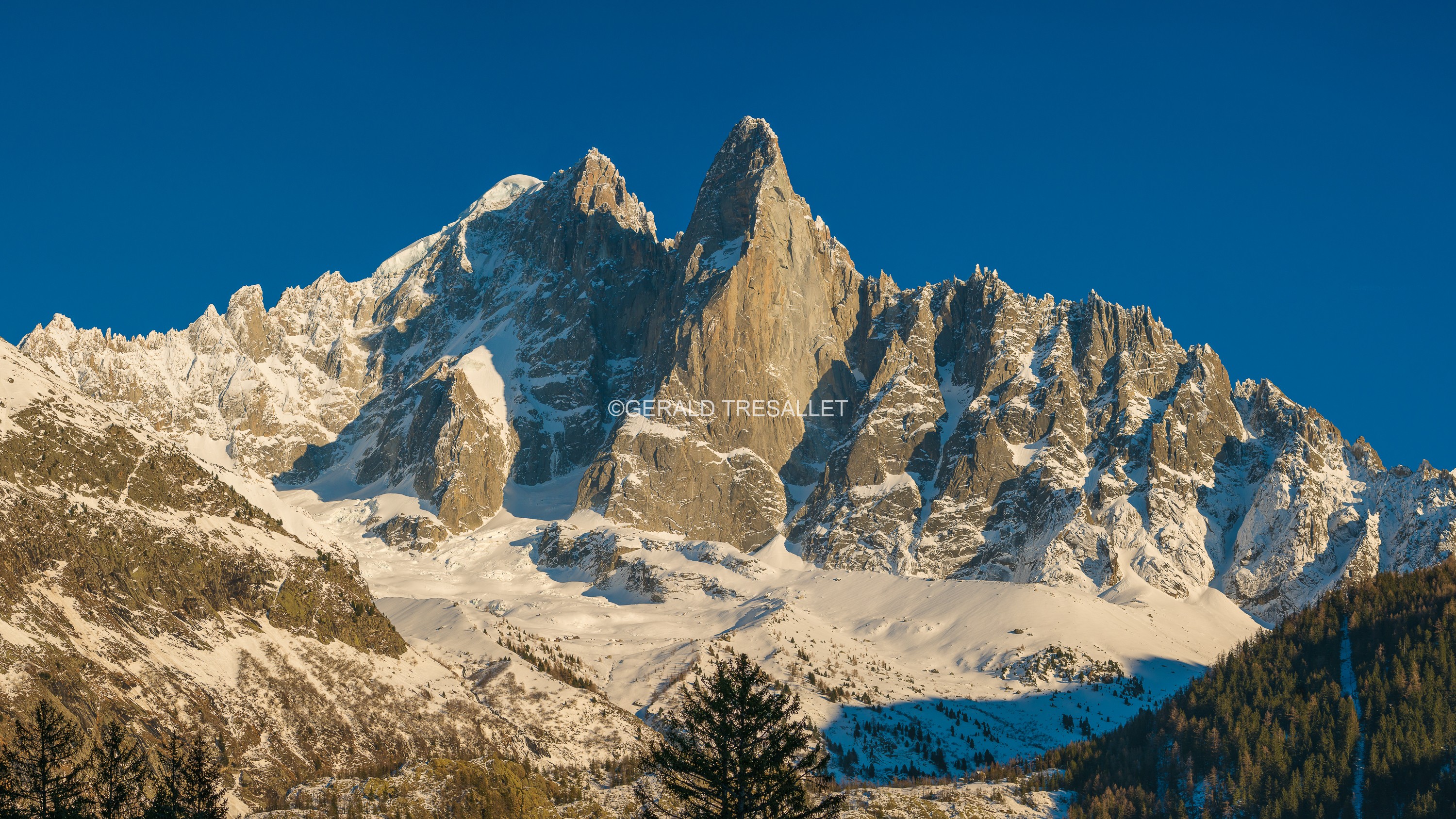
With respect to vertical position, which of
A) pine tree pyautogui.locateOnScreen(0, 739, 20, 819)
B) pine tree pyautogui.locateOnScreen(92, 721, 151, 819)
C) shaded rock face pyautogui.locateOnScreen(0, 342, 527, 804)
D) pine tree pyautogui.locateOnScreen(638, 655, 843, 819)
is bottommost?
pine tree pyautogui.locateOnScreen(0, 739, 20, 819)

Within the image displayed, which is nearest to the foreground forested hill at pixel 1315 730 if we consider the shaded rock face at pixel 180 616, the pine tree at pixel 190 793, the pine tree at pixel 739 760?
the shaded rock face at pixel 180 616

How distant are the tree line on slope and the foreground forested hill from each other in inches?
3880

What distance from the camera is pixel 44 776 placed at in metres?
74.4

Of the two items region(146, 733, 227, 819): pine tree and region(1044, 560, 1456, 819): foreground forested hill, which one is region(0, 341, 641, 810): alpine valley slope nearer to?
region(146, 733, 227, 819): pine tree

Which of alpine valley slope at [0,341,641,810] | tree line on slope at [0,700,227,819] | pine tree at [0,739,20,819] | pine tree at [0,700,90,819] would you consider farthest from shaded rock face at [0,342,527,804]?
pine tree at [0,739,20,819]

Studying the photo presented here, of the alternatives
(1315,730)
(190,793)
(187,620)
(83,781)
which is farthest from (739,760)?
(1315,730)

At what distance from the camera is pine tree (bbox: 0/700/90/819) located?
73.8m

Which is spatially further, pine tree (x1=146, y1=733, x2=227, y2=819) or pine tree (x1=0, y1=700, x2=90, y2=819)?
pine tree (x1=146, y1=733, x2=227, y2=819)

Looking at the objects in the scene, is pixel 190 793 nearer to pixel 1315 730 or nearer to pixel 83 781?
pixel 83 781

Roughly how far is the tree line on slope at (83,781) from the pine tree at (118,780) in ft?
0.28

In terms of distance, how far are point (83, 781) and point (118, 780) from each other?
1.89 metres

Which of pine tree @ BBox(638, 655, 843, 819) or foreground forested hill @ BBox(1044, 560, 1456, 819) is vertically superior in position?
foreground forested hill @ BBox(1044, 560, 1456, 819)

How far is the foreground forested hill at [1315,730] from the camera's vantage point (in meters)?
151

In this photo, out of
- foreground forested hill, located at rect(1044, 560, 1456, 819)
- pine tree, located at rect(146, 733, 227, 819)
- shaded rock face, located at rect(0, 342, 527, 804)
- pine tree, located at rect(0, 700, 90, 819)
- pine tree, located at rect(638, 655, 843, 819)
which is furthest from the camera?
foreground forested hill, located at rect(1044, 560, 1456, 819)
